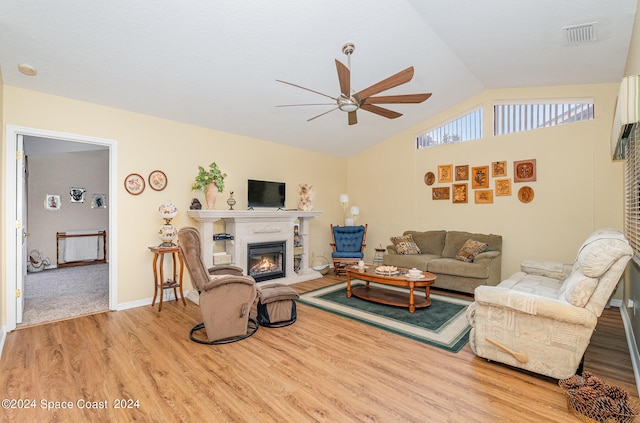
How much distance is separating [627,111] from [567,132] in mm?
3579

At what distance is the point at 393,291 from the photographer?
15.8 ft

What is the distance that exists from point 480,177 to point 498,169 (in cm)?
31

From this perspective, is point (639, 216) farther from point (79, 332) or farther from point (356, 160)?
point (79, 332)

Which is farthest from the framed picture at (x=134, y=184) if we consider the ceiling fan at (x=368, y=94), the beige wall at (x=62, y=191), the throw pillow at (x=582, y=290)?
the throw pillow at (x=582, y=290)

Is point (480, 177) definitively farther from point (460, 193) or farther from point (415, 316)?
point (415, 316)

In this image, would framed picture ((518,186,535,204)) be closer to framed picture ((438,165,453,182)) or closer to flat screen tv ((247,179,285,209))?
framed picture ((438,165,453,182))

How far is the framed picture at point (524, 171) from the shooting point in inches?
193

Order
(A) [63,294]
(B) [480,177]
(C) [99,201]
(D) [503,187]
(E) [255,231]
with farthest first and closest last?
1. (C) [99,201]
2. (B) [480,177]
3. (D) [503,187]
4. (E) [255,231]
5. (A) [63,294]

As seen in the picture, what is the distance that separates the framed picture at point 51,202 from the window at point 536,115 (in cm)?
977

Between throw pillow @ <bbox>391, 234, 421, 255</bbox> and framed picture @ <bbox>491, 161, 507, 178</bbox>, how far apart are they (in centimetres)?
186

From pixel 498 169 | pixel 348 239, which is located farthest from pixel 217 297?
pixel 498 169

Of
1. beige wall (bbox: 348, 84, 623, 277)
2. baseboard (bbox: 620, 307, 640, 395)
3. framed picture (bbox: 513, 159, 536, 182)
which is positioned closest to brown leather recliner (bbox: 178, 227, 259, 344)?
baseboard (bbox: 620, 307, 640, 395)

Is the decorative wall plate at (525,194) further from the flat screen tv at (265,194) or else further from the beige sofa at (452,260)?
the flat screen tv at (265,194)

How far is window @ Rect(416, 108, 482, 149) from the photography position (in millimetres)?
5520
